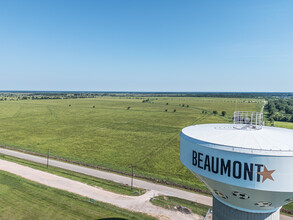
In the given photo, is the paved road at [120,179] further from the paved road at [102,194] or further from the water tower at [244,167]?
the water tower at [244,167]

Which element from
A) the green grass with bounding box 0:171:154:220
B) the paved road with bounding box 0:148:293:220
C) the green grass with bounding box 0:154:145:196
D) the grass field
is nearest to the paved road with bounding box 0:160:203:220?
the green grass with bounding box 0:154:145:196

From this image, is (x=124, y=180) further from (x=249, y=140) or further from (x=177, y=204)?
(x=249, y=140)

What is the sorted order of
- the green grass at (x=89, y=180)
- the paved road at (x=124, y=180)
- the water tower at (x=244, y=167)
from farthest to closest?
the green grass at (x=89, y=180) → the paved road at (x=124, y=180) → the water tower at (x=244, y=167)

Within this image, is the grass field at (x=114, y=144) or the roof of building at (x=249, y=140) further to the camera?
the grass field at (x=114, y=144)

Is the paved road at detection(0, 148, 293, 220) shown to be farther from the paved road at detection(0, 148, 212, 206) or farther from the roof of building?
the roof of building

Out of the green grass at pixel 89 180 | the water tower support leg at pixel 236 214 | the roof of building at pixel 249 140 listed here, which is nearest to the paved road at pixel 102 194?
the green grass at pixel 89 180
